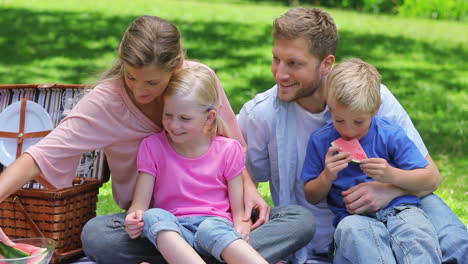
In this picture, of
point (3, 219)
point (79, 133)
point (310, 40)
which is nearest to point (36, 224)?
point (3, 219)

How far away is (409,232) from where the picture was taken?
353 centimetres

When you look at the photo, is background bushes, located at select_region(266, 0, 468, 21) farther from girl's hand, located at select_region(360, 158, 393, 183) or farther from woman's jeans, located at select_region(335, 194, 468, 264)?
girl's hand, located at select_region(360, 158, 393, 183)

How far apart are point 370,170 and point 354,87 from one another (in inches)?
15.8

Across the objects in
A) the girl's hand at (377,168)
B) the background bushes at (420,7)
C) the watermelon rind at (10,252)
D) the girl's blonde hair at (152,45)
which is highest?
the girl's blonde hair at (152,45)

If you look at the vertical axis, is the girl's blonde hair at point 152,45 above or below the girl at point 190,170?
above

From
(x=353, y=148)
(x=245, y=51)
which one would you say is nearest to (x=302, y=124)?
(x=353, y=148)

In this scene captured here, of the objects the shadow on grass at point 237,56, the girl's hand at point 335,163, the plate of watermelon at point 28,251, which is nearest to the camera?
the plate of watermelon at point 28,251

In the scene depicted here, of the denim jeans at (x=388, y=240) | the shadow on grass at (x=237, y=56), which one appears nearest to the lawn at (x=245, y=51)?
the shadow on grass at (x=237, y=56)

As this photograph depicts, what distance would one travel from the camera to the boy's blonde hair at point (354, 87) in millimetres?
3590

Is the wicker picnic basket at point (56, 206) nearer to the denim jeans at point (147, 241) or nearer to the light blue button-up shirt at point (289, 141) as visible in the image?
the denim jeans at point (147, 241)

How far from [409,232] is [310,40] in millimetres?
1081

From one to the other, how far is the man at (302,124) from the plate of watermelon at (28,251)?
3.82 ft

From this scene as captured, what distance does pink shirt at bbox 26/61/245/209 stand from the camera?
11.8 feet

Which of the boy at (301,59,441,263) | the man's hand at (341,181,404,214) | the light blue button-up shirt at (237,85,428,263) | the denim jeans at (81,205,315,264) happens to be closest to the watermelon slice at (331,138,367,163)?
the boy at (301,59,441,263)
